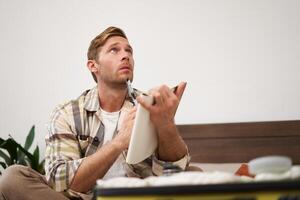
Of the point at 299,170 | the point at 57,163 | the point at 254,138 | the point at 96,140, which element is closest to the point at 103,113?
the point at 96,140

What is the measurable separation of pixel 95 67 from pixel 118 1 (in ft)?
2.44

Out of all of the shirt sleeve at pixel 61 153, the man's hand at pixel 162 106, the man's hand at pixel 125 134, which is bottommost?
the shirt sleeve at pixel 61 153

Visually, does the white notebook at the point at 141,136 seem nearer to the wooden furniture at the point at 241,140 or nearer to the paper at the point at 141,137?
the paper at the point at 141,137

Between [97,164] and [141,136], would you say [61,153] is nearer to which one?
[97,164]

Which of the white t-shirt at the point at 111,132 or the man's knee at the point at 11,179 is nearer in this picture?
the man's knee at the point at 11,179

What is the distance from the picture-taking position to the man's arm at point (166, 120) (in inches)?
35.6

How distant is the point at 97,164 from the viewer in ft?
3.55

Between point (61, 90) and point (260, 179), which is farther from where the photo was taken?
point (61, 90)

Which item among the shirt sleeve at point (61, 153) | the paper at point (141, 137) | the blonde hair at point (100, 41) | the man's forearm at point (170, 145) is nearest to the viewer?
the paper at point (141, 137)

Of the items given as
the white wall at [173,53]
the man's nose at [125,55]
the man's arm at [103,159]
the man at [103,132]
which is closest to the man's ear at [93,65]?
the man at [103,132]

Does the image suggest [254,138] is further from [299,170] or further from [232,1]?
[299,170]

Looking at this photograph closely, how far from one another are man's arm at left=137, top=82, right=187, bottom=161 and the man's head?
1.18 ft

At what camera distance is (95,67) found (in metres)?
1.45

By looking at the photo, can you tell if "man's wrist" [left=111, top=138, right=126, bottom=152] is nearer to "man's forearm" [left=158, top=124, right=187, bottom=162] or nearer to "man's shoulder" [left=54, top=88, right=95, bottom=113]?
"man's forearm" [left=158, top=124, right=187, bottom=162]
